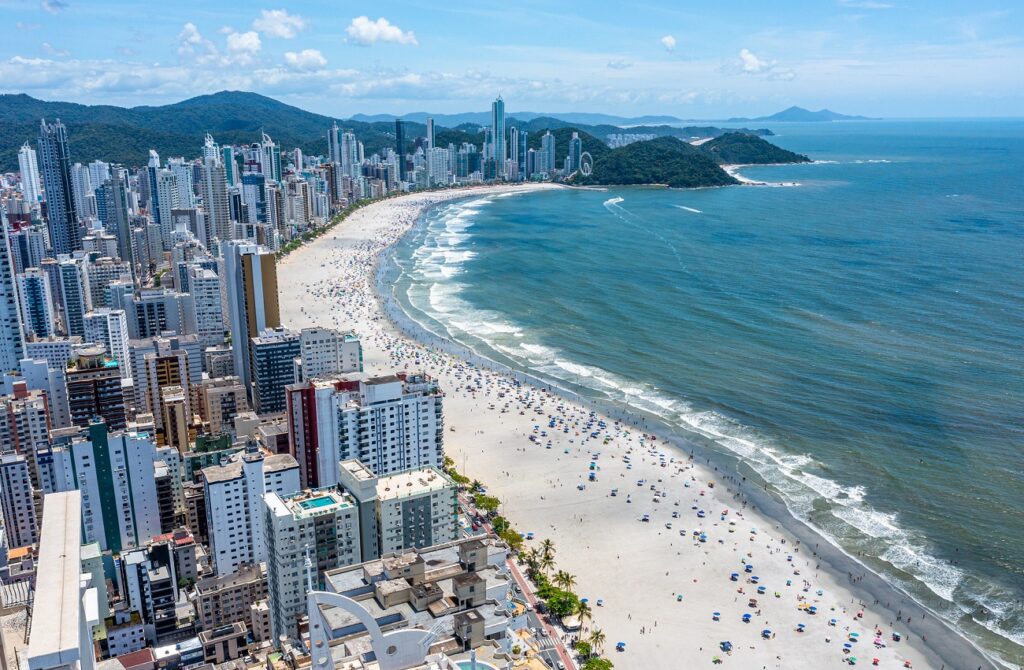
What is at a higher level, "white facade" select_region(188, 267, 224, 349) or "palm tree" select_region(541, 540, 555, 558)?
"white facade" select_region(188, 267, 224, 349)

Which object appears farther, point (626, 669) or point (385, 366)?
point (385, 366)

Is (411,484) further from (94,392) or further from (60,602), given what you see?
(94,392)

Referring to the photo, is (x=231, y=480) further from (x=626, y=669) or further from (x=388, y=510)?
(x=626, y=669)

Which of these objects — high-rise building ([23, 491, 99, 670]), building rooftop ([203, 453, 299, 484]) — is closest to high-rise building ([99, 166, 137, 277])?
building rooftop ([203, 453, 299, 484])

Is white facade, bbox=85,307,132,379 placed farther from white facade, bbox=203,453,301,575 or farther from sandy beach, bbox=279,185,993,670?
white facade, bbox=203,453,301,575

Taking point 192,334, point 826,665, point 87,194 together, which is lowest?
point 826,665

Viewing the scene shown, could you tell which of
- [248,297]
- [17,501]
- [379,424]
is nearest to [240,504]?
[379,424]

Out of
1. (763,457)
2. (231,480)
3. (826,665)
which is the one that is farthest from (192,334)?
(826,665)
